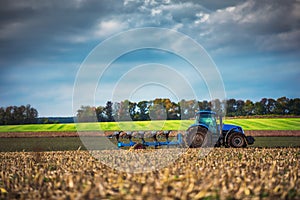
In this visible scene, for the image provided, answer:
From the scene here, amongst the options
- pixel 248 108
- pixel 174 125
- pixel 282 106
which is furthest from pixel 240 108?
pixel 174 125

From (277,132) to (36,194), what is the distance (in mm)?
32205

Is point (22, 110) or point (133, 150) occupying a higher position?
point (22, 110)

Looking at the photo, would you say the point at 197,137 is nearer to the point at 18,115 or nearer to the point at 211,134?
the point at 211,134

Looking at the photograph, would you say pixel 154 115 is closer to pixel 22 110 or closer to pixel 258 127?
pixel 258 127

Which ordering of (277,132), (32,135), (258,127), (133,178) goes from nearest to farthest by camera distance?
(133,178) < (277,132) < (32,135) < (258,127)

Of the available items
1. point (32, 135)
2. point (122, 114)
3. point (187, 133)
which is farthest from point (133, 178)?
point (32, 135)

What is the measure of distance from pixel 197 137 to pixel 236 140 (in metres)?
2.43

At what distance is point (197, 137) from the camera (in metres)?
18.6

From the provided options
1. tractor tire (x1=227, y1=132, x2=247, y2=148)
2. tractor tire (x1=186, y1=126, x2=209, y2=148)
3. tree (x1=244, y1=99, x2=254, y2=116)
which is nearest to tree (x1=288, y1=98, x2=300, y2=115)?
tree (x1=244, y1=99, x2=254, y2=116)

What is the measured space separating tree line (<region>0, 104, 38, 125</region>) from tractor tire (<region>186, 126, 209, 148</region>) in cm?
5053

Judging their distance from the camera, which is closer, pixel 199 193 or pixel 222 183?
pixel 199 193

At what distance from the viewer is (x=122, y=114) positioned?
2630 cm

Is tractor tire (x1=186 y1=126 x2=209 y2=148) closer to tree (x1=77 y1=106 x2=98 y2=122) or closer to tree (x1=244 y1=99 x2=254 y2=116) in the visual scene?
tree (x1=77 y1=106 x2=98 y2=122)

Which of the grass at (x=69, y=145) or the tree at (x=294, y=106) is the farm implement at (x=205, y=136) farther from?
the tree at (x=294, y=106)
